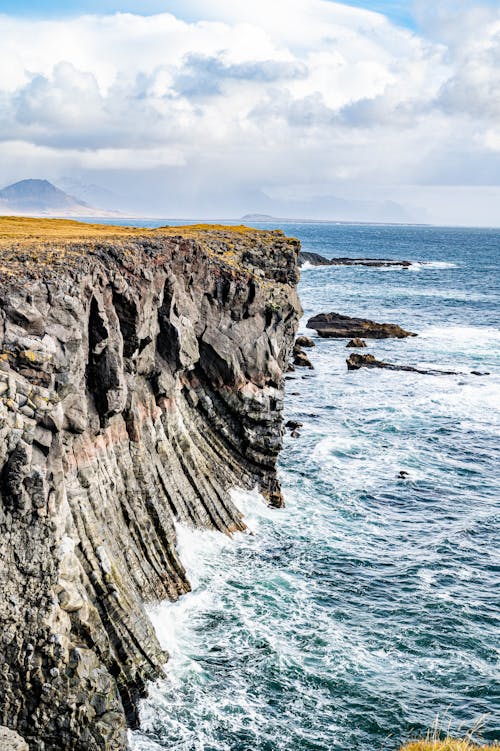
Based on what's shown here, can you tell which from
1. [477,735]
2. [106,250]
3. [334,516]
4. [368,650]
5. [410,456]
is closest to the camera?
[477,735]

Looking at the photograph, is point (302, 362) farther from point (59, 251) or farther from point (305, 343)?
point (59, 251)

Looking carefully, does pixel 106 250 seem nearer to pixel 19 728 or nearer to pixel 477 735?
pixel 19 728

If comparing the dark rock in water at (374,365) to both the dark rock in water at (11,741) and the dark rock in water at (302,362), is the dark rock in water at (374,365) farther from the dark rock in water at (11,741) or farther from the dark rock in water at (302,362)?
the dark rock in water at (11,741)

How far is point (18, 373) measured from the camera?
64.8 ft

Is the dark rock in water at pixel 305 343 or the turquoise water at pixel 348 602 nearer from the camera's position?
the turquoise water at pixel 348 602

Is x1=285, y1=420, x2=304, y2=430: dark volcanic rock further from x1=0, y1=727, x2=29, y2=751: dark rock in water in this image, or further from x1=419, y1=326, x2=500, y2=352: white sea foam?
x1=419, y1=326, x2=500, y2=352: white sea foam

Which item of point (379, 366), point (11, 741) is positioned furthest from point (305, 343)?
point (11, 741)

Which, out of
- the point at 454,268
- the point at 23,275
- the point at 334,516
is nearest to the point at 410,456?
the point at 334,516

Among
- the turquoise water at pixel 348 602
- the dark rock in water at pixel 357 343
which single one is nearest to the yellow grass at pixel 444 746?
the turquoise water at pixel 348 602

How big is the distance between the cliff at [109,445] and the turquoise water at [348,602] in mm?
1778

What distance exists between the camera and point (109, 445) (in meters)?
27.5

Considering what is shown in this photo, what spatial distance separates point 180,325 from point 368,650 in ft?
54.8

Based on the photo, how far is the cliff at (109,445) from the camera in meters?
18.9

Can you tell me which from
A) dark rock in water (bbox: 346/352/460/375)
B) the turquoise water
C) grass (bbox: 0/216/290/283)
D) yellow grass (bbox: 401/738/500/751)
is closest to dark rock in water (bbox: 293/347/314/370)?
dark rock in water (bbox: 346/352/460/375)
